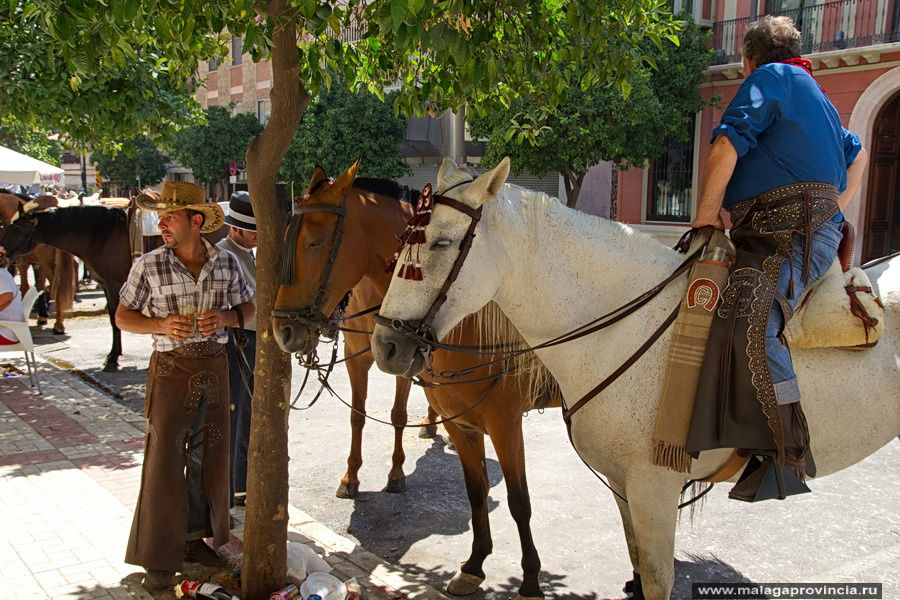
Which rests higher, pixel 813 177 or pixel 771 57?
pixel 771 57

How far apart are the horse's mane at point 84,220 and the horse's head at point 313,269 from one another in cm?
672

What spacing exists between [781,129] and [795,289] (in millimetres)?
640

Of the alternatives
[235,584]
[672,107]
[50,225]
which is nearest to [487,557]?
[235,584]

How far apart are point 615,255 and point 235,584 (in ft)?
9.04

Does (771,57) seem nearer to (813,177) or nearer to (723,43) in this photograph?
(813,177)

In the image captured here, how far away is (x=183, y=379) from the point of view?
12.7 ft

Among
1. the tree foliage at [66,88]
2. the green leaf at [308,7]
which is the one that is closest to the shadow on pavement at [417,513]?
the green leaf at [308,7]

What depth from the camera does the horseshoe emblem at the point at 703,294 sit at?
2.72m

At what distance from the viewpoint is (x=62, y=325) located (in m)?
12.0

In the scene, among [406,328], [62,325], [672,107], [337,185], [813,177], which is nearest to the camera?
[406,328]

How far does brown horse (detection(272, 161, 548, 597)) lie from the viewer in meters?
3.42

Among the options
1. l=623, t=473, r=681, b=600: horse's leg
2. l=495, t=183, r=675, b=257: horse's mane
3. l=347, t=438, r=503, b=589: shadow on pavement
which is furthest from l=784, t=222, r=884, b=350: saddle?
l=347, t=438, r=503, b=589: shadow on pavement

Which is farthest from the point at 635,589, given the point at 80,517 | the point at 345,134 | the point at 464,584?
the point at 345,134

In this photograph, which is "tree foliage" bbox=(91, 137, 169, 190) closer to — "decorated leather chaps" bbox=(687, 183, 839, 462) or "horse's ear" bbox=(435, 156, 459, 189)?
"horse's ear" bbox=(435, 156, 459, 189)
